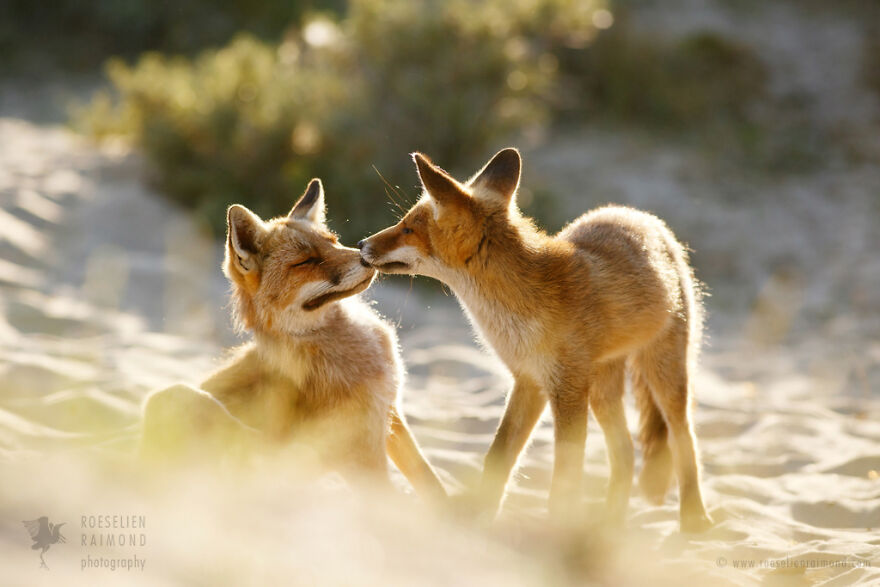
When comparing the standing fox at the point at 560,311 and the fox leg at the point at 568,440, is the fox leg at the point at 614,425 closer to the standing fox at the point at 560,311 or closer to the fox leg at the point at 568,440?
the standing fox at the point at 560,311

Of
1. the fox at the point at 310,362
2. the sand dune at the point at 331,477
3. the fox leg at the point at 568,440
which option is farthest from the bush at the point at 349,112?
the fox leg at the point at 568,440

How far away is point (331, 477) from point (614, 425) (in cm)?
150

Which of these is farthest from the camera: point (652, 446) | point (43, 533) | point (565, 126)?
point (565, 126)

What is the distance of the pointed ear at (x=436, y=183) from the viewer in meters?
3.69

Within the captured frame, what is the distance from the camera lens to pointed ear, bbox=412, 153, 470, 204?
3.69 m

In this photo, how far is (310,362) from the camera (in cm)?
375

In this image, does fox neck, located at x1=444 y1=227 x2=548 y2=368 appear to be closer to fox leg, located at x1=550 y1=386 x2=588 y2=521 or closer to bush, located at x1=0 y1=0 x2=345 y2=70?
fox leg, located at x1=550 y1=386 x2=588 y2=521

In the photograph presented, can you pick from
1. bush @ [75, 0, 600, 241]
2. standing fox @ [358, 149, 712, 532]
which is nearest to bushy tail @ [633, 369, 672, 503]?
standing fox @ [358, 149, 712, 532]

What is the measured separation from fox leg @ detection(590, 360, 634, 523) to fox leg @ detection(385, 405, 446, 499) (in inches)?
36.3

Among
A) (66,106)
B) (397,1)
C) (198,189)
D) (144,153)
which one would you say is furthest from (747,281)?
(66,106)

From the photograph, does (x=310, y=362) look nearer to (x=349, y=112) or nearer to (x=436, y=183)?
(x=436, y=183)

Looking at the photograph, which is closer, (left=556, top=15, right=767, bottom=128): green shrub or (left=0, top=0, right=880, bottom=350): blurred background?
(left=0, top=0, right=880, bottom=350): blurred background

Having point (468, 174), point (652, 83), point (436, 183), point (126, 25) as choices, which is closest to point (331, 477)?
point (436, 183)

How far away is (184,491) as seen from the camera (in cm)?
286
